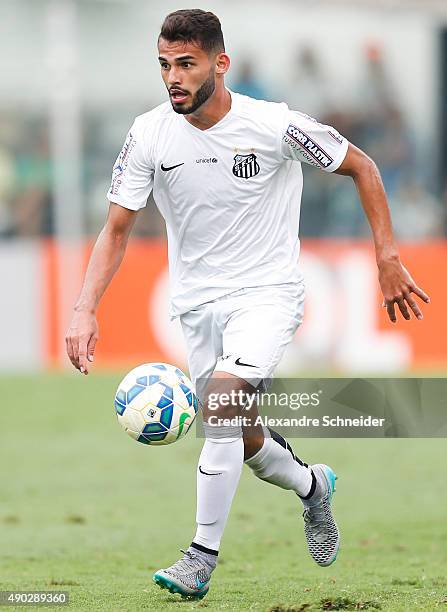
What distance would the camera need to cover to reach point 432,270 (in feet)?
54.7

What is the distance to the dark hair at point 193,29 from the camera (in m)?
6.12

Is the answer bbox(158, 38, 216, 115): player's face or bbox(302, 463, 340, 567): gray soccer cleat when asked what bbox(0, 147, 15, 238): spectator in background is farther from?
bbox(158, 38, 216, 115): player's face

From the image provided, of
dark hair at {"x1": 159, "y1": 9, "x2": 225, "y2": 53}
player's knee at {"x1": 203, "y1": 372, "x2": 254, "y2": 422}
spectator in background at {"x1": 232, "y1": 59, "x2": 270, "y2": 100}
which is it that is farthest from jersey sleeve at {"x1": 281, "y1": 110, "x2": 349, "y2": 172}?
spectator in background at {"x1": 232, "y1": 59, "x2": 270, "y2": 100}

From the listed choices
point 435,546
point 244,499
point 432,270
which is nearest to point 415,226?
point 432,270

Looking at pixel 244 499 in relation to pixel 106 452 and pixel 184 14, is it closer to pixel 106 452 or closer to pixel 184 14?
pixel 106 452

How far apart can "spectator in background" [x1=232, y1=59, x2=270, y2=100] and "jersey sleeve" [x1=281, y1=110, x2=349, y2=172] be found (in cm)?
1113

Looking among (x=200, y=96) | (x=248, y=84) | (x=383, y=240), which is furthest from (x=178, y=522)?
(x=248, y=84)

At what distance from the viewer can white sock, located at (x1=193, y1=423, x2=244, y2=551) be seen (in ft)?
20.2

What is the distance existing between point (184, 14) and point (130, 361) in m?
10.2

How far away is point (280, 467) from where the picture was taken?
6.73m

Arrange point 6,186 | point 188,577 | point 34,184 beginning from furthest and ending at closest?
point 34,184 → point 6,186 → point 188,577

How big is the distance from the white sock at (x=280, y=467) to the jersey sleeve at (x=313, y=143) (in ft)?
4.57

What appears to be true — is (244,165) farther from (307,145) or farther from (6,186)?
(6,186)

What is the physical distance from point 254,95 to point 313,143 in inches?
451
